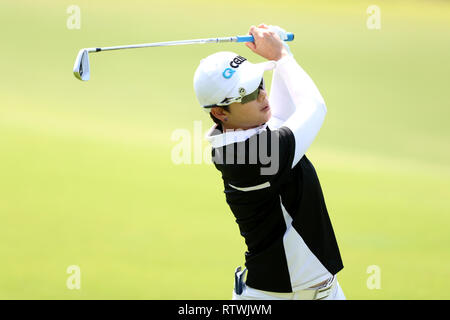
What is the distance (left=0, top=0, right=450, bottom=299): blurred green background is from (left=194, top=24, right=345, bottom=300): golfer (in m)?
2.00

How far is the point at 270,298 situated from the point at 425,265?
277 centimetres

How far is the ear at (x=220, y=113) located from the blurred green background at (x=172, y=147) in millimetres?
2200

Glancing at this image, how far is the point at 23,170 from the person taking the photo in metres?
6.59

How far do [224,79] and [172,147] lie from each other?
5296mm

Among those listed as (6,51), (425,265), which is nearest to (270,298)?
(425,265)

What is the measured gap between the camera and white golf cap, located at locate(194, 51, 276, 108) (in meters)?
2.32

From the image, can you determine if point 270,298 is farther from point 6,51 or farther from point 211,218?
point 6,51

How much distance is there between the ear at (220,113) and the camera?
242 centimetres

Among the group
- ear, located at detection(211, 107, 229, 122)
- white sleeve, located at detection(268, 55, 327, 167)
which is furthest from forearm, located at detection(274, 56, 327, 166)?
ear, located at detection(211, 107, 229, 122)

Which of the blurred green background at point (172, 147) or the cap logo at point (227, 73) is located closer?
the cap logo at point (227, 73)
